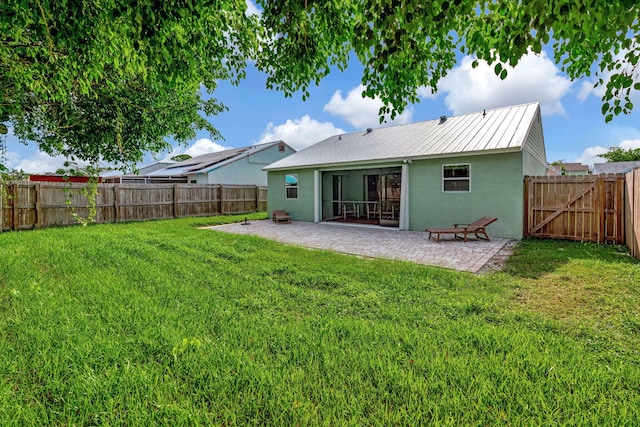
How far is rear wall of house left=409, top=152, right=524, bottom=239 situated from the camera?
921 centimetres

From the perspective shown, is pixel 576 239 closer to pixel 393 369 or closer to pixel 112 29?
pixel 393 369

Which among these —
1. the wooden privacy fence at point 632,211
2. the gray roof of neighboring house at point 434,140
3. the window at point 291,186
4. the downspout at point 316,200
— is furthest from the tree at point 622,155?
the window at point 291,186

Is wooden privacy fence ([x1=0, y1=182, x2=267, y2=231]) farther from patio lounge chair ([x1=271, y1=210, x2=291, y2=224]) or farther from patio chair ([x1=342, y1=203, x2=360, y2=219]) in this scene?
patio chair ([x1=342, y1=203, x2=360, y2=219])

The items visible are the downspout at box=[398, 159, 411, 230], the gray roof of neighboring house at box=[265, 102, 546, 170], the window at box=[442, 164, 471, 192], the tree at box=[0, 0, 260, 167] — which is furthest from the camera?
the downspout at box=[398, 159, 411, 230]

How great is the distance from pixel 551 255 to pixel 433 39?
6058 millimetres

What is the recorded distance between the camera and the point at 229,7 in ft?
11.7

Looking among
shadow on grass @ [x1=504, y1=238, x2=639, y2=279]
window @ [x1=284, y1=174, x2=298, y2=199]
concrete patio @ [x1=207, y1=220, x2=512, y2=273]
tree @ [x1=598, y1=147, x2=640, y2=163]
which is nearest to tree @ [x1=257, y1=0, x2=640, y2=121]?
shadow on grass @ [x1=504, y1=238, x2=639, y2=279]

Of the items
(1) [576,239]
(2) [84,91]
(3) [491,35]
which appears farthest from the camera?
(1) [576,239]

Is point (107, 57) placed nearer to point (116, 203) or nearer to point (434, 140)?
point (434, 140)

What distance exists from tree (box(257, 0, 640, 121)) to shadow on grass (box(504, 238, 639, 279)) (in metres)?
3.58

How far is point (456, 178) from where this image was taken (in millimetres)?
10227

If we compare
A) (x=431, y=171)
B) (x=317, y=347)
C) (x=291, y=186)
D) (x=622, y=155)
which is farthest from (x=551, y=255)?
(x=622, y=155)

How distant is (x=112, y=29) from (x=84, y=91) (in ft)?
3.82

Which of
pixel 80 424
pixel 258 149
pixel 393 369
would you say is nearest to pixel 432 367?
pixel 393 369
